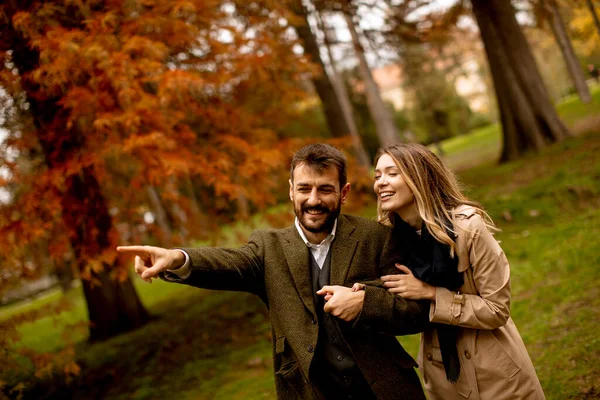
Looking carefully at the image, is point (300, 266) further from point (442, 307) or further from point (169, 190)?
point (169, 190)

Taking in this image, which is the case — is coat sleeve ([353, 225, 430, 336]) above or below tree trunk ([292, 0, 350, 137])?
below

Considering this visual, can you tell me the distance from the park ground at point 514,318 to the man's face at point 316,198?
2.91 feet

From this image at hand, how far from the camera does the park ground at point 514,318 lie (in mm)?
4031

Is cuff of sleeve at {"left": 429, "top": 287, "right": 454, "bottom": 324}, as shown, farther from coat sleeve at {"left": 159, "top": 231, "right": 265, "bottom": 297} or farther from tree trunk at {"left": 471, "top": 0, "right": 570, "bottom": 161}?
tree trunk at {"left": 471, "top": 0, "right": 570, "bottom": 161}

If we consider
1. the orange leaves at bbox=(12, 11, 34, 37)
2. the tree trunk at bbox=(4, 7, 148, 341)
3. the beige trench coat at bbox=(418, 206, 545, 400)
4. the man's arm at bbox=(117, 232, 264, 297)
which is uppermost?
the orange leaves at bbox=(12, 11, 34, 37)

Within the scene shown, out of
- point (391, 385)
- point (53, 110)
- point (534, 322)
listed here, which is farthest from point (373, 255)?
point (53, 110)

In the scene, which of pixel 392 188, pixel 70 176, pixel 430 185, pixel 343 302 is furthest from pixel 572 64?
pixel 343 302

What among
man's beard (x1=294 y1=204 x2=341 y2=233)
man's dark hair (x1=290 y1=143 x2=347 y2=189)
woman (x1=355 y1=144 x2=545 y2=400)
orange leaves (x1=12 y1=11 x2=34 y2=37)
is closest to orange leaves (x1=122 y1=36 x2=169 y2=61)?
orange leaves (x1=12 y1=11 x2=34 y2=37)

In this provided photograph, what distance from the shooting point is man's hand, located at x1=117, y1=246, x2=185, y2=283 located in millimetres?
1987

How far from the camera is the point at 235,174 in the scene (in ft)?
18.4

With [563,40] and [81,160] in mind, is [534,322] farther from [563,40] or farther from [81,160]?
[563,40]

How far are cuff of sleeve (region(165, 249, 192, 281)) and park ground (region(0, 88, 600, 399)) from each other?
159 cm

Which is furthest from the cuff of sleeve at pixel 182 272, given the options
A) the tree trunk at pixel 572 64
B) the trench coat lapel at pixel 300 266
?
the tree trunk at pixel 572 64

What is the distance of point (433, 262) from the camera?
216 centimetres
